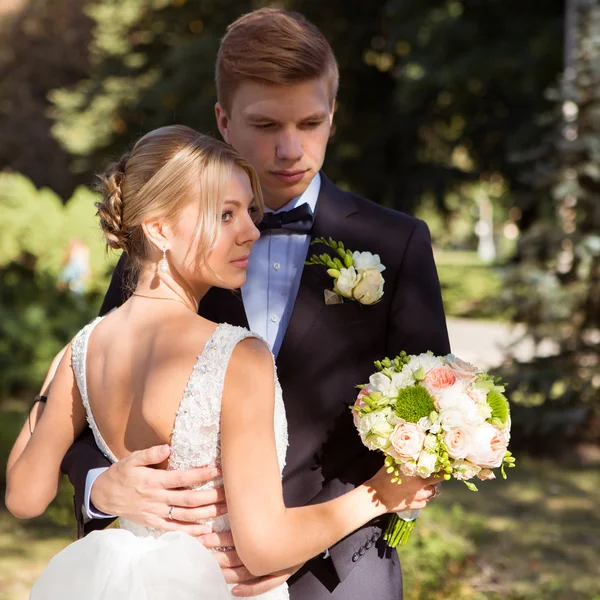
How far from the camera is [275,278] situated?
9.75 feet

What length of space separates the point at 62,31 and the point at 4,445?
2842 cm

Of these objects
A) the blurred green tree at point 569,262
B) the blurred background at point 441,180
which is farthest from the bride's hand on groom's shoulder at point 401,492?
the blurred green tree at point 569,262

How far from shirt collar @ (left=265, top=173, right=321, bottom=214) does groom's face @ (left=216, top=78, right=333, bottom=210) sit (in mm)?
72

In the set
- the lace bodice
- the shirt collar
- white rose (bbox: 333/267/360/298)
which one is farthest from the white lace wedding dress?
the shirt collar

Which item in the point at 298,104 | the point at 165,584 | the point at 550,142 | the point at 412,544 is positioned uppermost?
the point at 298,104

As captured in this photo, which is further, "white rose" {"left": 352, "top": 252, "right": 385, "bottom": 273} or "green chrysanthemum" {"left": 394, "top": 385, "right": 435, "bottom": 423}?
"white rose" {"left": 352, "top": 252, "right": 385, "bottom": 273}

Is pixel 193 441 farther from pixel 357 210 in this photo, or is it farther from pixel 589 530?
pixel 589 530

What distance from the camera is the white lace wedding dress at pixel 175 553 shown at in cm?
221

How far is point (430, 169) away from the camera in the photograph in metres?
20.3

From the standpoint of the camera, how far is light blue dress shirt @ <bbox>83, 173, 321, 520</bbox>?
2.91m

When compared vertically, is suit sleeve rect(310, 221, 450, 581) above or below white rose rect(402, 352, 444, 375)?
below

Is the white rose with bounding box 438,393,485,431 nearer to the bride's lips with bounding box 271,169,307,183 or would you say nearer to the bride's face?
the bride's face

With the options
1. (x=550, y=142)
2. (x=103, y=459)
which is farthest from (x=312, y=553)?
(x=550, y=142)

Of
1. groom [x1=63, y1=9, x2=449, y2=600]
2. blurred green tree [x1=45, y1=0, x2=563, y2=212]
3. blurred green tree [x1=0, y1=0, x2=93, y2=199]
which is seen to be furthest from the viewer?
blurred green tree [x1=0, y1=0, x2=93, y2=199]
